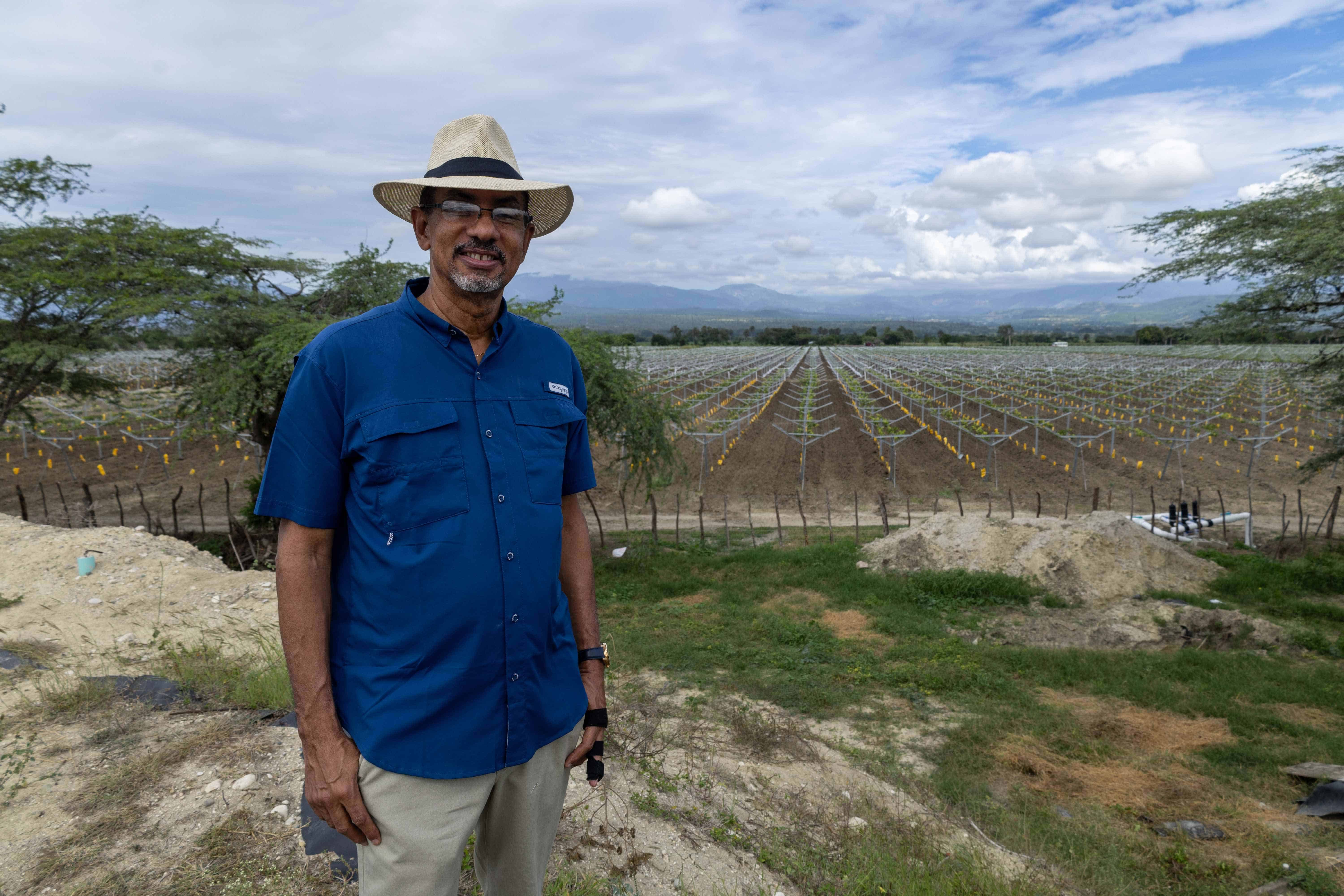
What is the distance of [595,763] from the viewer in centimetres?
200

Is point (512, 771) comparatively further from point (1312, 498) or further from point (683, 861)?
point (1312, 498)

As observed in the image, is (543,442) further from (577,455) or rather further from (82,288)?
(82,288)

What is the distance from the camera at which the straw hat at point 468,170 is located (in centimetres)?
171

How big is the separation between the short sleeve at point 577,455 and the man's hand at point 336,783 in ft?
2.73

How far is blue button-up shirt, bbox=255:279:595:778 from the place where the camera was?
155 centimetres

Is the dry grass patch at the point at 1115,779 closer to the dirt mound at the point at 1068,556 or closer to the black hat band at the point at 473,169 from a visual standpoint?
the dirt mound at the point at 1068,556

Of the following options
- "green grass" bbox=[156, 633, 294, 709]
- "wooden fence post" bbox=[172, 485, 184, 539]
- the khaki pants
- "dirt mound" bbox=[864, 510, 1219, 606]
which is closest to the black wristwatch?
the khaki pants

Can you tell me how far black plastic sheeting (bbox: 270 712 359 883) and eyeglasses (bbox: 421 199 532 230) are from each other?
2.16 m

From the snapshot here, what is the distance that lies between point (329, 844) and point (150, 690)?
241 cm

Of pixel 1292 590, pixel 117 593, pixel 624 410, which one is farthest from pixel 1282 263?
pixel 117 593

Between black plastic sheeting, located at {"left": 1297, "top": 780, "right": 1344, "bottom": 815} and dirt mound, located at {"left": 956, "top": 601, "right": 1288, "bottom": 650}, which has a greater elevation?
black plastic sheeting, located at {"left": 1297, "top": 780, "right": 1344, "bottom": 815}

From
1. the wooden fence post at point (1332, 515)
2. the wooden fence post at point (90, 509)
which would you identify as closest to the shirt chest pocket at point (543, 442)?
the wooden fence post at point (90, 509)

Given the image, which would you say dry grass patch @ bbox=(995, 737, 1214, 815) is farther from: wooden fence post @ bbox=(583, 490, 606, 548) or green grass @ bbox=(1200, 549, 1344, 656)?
wooden fence post @ bbox=(583, 490, 606, 548)

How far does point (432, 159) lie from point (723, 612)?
8.78m
